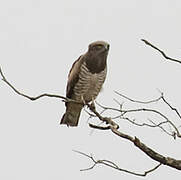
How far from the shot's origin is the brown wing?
849cm

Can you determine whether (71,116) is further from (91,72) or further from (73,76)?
(91,72)

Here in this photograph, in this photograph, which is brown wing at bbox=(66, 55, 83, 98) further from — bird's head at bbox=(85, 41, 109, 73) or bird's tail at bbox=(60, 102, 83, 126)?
bird's tail at bbox=(60, 102, 83, 126)

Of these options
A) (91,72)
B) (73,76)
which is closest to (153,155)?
(91,72)

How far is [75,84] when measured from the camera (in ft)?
28.0

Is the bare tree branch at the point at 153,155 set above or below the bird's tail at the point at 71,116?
above

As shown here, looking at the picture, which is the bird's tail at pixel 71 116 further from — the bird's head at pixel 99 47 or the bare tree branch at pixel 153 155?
the bare tree branch at pixel 153 155

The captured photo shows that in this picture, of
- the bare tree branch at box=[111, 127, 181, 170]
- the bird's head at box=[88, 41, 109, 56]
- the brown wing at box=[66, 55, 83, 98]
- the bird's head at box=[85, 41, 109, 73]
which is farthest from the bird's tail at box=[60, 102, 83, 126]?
the bare tree branch at box=[111, 127, 181, 170]

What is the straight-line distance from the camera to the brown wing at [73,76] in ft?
27.9

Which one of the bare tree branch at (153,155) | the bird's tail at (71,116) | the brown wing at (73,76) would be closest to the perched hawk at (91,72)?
the brown wing at (73,76)

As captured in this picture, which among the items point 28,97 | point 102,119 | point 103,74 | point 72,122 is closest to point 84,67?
point 103,74

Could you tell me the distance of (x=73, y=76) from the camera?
8.55 metres

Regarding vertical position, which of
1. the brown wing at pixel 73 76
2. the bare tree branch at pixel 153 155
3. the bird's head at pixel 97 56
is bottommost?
the brown wing at pixel 73 76

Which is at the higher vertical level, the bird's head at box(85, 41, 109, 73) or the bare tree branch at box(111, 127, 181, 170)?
the bare tree branch at box(111, 127, 181, 170)

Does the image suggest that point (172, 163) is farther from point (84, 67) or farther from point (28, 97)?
point (84, 67)
